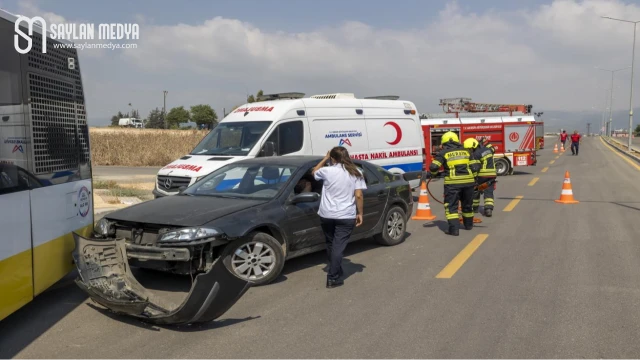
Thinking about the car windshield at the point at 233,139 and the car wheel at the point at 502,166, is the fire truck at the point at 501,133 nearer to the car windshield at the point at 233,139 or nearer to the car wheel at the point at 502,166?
the car wheel at the point at 502,166

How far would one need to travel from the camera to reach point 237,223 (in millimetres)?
5824

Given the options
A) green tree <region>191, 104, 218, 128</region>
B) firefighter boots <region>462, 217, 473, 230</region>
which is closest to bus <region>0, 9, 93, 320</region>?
firefighter boots <region>462, 217, 473, 230</region>

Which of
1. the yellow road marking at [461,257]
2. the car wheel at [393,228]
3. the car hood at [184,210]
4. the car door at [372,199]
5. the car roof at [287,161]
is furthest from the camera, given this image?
the car wheel at [393,228]

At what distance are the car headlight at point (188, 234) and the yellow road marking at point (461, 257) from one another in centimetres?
269

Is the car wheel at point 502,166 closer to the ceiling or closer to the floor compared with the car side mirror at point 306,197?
closer to the floor

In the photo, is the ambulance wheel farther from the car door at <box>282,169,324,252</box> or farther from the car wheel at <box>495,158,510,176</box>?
the car door at <box>282,169,324,252</box>

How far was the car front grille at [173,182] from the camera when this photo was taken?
32.1ft

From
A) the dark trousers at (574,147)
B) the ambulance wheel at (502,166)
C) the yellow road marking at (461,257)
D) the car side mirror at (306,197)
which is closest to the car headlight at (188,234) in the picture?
the car side mirror at (306,197)

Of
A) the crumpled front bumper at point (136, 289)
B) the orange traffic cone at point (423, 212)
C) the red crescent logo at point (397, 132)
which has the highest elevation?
the red crescent logo at point (397, 132)

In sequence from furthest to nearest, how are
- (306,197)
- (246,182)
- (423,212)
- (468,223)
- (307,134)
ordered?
(307,134), (423,212), (468,223), (246,182), (306,197)

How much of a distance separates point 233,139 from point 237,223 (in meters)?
5.61

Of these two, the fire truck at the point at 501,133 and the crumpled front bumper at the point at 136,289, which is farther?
the fire truck at the point at 501,133

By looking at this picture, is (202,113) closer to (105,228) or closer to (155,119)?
(155,119)

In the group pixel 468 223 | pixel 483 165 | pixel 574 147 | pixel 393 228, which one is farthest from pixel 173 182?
pixel 574 147
